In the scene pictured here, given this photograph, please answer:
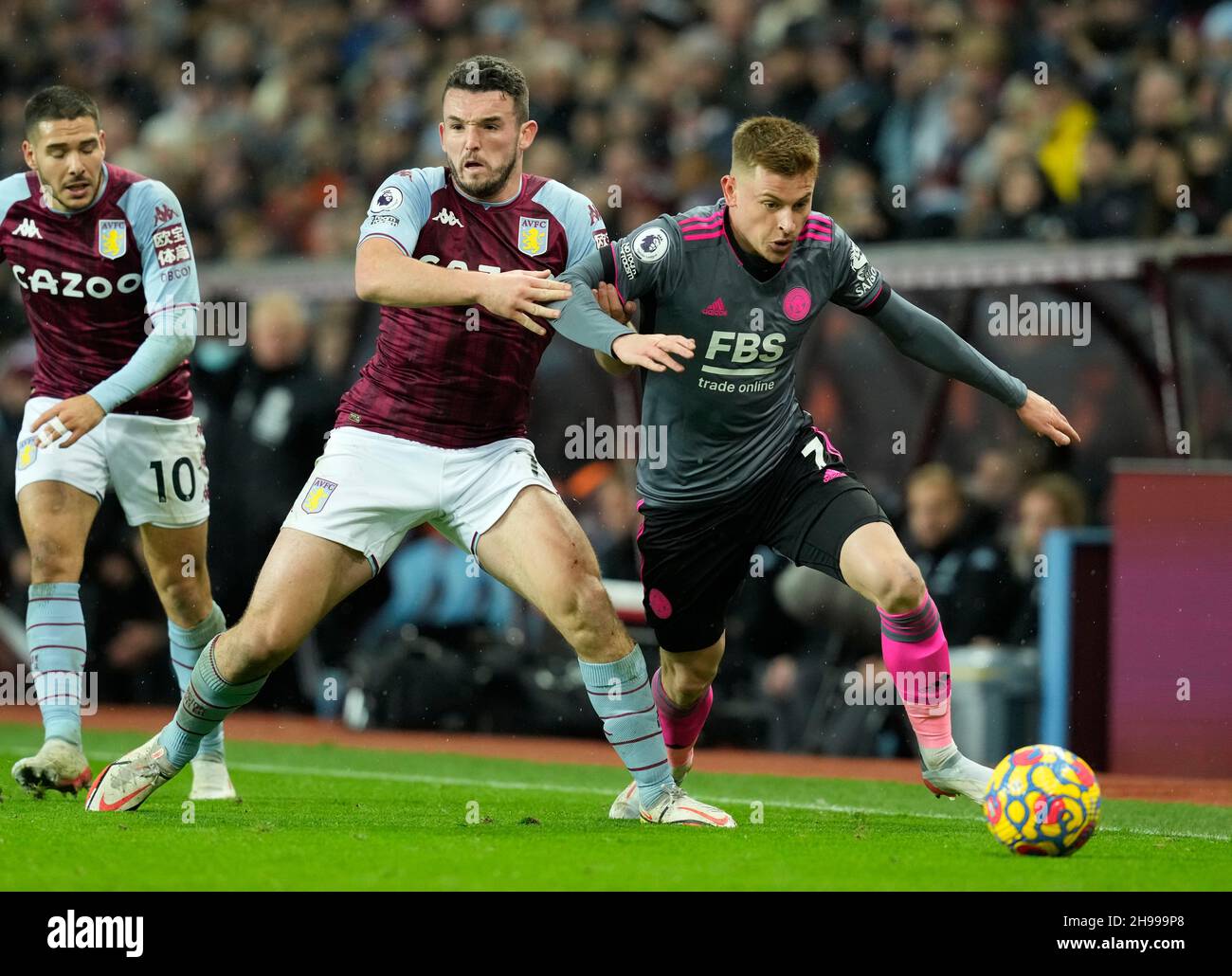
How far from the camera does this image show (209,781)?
7395mm

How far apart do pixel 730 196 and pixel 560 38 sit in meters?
8.67

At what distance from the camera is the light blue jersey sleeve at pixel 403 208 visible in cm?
612

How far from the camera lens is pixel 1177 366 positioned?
993 centimetres

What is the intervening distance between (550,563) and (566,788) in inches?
110

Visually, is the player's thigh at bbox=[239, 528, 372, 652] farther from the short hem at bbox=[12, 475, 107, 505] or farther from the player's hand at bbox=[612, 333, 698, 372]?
the short hem at bbox=[12, 475, 107, 505]

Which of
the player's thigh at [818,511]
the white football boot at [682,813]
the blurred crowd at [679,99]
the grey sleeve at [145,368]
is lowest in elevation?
the white football boot at [682,813]

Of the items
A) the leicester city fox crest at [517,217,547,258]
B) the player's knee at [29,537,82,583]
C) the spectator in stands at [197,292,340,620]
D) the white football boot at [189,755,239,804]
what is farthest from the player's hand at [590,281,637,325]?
the spectator in stands at [197,292,340,620]

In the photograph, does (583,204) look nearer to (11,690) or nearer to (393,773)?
(393,773)

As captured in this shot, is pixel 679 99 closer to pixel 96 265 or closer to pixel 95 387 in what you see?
pixel 96 265

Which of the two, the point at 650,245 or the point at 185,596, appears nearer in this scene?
the point at 650,245

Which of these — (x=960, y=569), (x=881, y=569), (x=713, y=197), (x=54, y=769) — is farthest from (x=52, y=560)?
(x=713, y=197)

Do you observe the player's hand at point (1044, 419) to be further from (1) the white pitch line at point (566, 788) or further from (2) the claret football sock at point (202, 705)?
(2) the claret football sock at point (202, 705)

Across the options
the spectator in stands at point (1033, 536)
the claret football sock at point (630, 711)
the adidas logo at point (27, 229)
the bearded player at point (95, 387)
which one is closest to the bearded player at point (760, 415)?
the claret football sock at point (630, 711)

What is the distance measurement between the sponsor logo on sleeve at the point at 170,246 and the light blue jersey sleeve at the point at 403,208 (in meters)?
1.27
